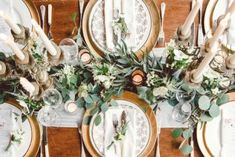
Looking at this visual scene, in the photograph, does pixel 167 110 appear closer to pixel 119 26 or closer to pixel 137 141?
pixel 137 141

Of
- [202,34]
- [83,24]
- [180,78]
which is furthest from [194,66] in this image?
[83,24]

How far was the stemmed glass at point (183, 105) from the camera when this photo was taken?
176 cm

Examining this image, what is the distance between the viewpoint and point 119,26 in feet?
6.14

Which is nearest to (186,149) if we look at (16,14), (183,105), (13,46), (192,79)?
(183,105)

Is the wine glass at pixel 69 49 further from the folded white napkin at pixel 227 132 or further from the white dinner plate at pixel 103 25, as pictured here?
the folded white napkin at pixel 227 132

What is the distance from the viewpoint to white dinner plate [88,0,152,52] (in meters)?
1.88

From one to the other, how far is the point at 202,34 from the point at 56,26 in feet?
2.21

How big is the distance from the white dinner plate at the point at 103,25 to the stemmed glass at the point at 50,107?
0.98 feet

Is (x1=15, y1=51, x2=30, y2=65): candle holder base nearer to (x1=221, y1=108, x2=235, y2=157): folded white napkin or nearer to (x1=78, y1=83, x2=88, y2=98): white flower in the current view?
(x1=78, y1=83, x2=88, y2=98): white flower

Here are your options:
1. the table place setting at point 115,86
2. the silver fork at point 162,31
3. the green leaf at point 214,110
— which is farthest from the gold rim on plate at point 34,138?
the green leaf at point 214,110

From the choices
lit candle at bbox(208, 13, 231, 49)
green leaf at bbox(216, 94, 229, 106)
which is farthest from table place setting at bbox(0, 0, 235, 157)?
lit candle at bbox(208, 13, 231, 49)

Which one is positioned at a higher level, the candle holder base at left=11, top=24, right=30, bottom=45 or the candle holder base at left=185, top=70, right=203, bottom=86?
the candle holder base at left=11, top=24, right=30, bottom=45

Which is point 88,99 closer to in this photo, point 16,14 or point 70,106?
point 70,106

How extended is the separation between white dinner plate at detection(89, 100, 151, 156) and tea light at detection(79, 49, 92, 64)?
228 mm
